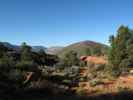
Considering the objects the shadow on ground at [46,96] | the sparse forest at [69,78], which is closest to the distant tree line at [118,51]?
the sparse forest at [69,78]

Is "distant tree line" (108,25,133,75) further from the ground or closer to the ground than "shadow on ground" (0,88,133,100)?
further from the ground

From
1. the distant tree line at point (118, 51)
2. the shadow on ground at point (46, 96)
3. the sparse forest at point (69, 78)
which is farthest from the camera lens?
the distant tree line at point (118, 51)

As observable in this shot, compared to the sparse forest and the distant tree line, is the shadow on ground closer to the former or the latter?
the sparse forest

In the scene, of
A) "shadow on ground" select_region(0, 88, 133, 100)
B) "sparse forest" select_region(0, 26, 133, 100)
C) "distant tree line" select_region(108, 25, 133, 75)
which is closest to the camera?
"shadow on ground" select_region(0, 88, 133, 100)

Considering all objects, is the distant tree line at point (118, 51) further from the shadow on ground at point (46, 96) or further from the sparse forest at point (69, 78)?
the shadow on ground at point (46, 96)

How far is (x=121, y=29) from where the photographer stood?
3056cm

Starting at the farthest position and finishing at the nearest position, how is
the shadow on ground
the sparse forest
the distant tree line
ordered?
the distant tree line → the sparse forest → the shadow on ground

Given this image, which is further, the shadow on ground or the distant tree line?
the distant tree line

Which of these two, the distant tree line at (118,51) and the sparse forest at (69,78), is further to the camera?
the distant tree line at (118,51)

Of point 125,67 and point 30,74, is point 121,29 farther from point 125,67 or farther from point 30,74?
point 30,74

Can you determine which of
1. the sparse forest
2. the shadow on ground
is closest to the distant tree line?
the sparse forest

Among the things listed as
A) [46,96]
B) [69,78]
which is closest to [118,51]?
[69,78]

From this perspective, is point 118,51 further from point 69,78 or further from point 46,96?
point 46,96

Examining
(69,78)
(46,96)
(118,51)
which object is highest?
(118,51)
